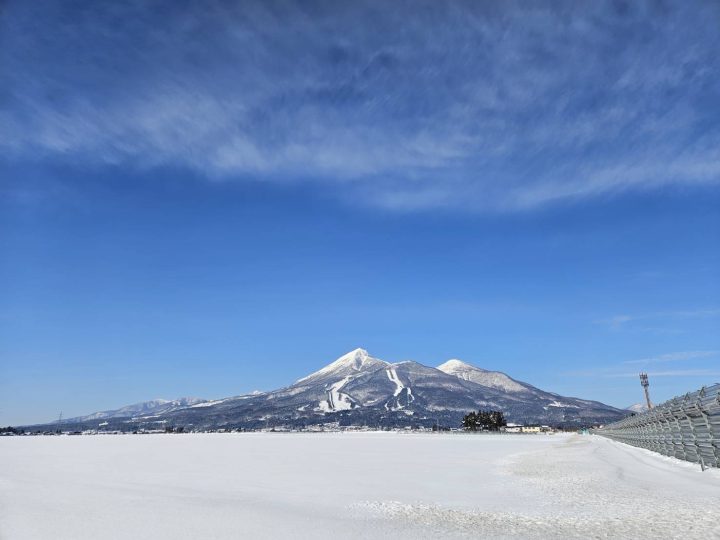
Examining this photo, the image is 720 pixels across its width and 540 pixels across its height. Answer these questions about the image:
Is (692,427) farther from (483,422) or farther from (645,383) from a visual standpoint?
(483,422)

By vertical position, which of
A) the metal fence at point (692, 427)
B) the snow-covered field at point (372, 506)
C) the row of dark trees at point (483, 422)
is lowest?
the snow-covered field at point (372, 506)

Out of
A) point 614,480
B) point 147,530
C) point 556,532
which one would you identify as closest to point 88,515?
point 147,530

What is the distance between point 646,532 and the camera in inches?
350

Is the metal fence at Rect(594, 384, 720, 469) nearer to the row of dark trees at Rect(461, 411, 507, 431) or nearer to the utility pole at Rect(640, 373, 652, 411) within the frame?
the utility pole at Rect(640, 373, 652, 411)

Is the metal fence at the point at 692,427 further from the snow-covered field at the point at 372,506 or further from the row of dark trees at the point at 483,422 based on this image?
the row of dark trees at the point at 483,422

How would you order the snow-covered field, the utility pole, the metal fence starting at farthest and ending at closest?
the utility pole
the metal fence
the snow-covered field

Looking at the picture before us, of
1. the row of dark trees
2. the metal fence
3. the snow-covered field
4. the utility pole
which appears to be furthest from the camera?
the row of dark trees

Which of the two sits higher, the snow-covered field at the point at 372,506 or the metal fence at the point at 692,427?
the metal fence at the point at 692,427

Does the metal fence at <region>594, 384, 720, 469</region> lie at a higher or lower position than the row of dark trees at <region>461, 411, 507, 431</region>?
lower

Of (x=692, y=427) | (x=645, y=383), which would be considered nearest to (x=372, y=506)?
(x=692, y=427)

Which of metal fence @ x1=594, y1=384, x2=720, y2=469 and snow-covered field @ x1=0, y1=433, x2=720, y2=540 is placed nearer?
snow-covered field @ x1=0, y1=433, x2=720, y2=540

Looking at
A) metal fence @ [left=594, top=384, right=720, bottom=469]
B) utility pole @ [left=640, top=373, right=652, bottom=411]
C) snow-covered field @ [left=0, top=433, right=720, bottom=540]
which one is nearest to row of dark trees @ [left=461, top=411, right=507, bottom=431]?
utility pole @ [left=640, top=373, right=652, bottom=411]

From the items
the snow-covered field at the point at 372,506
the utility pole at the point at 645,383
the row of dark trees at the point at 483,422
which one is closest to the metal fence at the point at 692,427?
the snow-covered field at the point at 372,506

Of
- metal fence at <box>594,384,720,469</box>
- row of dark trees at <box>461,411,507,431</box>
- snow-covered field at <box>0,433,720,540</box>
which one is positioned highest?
row of dark trees at <box>461,411,507,431</box>
